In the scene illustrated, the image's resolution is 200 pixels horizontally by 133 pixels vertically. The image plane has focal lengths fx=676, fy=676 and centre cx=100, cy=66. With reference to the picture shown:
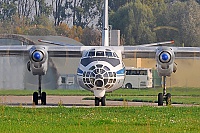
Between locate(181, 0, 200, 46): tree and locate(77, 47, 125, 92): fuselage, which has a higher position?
locate(181, 0, 200, 46): tree

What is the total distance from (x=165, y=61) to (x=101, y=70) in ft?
11.2

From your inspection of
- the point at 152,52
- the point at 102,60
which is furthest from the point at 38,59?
the point at 152,52

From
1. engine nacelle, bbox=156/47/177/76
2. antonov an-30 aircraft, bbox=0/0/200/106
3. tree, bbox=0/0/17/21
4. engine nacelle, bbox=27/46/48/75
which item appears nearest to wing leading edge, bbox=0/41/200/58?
antonov an-30 aircraft, bbox=0/0/200/106

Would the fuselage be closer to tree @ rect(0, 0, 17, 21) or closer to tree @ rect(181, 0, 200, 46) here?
tree @ rect(181, 0, 200, 46)

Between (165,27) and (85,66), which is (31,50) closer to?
(85,66)

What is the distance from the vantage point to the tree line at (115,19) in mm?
53722

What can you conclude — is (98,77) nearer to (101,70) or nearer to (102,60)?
(101,70)

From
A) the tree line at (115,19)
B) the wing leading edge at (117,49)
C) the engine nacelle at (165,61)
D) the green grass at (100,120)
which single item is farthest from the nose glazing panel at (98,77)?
the tree line at (115,19)

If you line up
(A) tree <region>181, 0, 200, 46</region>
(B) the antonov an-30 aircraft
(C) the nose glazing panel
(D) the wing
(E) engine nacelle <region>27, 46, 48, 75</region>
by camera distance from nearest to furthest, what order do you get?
(C) the nose glazing panel < (B) the antonov an-30 aircraft < (E) engine nacelle <region>27, 46, 48, 75</region> < (D) the wing < (A) tree <region>181, 0, 200, 46</region>

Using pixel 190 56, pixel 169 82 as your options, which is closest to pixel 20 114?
pixel 190 56

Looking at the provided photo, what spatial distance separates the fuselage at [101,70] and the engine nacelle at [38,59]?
1913 millimetres

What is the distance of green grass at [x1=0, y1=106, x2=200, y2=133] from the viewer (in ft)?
58.7

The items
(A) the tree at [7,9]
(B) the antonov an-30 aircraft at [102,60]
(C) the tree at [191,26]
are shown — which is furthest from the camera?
(A) the tree at [7,9]

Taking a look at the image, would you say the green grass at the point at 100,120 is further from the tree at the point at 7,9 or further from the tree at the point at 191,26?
the tree at the point at 7,9
